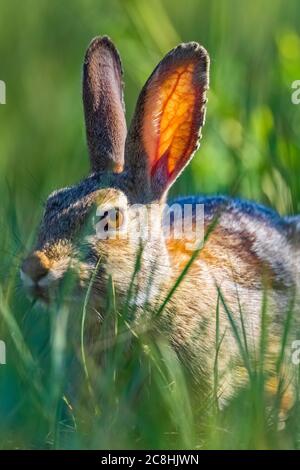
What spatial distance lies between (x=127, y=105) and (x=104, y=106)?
2303mm

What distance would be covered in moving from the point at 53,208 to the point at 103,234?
242mm

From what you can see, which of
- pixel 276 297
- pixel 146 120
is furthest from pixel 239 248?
pixel 146 120

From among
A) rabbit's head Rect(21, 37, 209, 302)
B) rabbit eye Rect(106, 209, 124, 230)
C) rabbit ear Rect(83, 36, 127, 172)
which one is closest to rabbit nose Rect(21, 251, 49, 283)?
rabbit's head Rect(21, 37, 209, 302)

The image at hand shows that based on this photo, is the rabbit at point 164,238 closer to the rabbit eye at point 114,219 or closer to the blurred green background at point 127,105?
the rabbit eye at point 114,219

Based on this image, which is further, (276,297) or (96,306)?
(276,297)

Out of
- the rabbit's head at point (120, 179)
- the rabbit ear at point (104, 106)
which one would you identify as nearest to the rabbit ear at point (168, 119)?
the rabbit's head at point (120, 179)

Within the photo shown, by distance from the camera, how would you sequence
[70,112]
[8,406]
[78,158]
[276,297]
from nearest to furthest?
[8,406], [276,297], [78,158], [70,112]

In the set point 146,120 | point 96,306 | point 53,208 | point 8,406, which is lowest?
point 8,406

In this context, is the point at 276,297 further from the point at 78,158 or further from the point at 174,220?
the point at 78,158

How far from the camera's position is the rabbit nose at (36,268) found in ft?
15.8

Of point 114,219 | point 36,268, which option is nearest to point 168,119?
point 114,219

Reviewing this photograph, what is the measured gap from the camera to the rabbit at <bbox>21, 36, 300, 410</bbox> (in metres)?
5.01

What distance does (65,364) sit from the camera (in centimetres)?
497

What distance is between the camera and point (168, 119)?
18.2 ft
